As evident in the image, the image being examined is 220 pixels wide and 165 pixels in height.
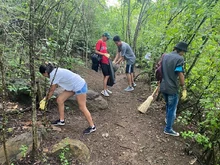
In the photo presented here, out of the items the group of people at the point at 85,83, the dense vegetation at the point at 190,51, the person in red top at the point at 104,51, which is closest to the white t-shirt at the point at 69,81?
the group of people at the point at 85,83

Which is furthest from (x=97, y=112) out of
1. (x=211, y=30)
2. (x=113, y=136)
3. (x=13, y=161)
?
(x=211, y=30)

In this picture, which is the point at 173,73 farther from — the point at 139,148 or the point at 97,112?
the point at 97,112

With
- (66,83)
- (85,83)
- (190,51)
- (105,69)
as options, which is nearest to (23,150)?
(66,83)

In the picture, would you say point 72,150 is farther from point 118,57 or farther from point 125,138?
point 118,57

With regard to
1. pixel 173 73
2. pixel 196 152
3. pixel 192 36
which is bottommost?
pixel 196 152

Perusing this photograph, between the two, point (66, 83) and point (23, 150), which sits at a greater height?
point (66, 83)

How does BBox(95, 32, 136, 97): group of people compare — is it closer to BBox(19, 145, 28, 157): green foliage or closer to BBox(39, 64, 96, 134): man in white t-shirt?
BBox(39, 64, 96, 134): man in white t-shirt

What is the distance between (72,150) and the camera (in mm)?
3445

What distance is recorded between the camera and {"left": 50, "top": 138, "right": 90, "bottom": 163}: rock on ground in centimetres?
338

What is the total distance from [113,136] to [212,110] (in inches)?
83.8

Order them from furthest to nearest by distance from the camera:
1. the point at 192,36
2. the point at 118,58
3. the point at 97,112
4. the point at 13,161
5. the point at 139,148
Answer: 1. the point at 118,58
2. the point at 97,112
3. the point at 192,36
4. the point at 139,148
5. the point at 13,161

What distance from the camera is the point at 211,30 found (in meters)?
4.39

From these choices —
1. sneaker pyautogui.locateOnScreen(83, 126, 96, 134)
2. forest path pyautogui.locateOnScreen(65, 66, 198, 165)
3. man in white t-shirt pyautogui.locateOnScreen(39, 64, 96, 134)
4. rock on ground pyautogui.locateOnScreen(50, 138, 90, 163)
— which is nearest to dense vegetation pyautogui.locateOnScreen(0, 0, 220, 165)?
man in white t-shirt pyautogui.locateOnScreen(39, 64, 96, 134)

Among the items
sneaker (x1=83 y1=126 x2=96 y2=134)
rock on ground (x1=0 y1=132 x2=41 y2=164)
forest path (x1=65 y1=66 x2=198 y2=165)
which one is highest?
rock on ground (x1=0 y1=132 x2=41 y2=164)
